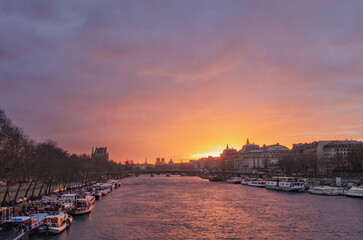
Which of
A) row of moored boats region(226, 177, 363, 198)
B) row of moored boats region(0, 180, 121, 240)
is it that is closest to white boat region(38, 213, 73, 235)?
row of moored boats region(0, 180, 121, 240)

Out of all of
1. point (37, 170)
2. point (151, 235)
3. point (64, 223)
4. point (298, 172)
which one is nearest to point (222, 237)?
point (151, 235)

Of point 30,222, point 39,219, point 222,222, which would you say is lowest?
point 222,222

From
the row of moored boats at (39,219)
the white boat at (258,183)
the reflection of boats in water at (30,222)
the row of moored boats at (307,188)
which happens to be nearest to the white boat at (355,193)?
the row of moored boats at (307,188)

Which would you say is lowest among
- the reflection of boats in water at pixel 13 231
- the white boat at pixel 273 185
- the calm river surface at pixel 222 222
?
the calm river surface at pixel 222 222

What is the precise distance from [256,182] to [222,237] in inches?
3788

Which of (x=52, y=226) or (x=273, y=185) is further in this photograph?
(x=273, y=185)

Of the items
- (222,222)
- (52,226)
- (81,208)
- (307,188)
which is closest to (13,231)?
(52,226)

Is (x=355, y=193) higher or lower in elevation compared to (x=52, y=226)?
higher

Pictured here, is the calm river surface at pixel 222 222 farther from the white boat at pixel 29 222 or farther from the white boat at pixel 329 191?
the white boat at pixel 329 191

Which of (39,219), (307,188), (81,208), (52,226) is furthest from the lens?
(307,188)

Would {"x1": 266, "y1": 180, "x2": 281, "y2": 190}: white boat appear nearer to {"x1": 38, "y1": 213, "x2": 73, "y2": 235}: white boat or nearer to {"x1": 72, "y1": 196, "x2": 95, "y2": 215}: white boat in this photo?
{"x1": 72, "y1": 196, "x2": 95, "y2": 215}: white boat

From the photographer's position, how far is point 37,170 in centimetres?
7600

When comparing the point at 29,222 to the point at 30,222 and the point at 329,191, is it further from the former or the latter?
the point at 329,191

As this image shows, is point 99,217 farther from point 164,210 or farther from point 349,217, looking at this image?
point 349,217
